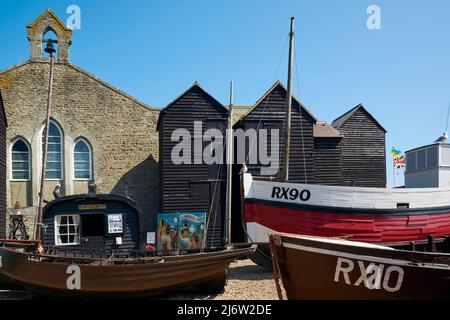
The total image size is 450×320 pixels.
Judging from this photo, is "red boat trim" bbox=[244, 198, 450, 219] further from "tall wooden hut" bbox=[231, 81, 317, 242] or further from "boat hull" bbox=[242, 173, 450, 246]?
"tall wooden hut" bbox=[231, 81, 317, 242]

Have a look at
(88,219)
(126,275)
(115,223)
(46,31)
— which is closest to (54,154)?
(88,219)

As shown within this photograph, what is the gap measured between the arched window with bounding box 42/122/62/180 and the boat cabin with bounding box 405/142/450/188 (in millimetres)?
19076


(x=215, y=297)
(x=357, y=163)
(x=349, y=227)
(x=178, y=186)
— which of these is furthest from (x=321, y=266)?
(x=357, y=163)

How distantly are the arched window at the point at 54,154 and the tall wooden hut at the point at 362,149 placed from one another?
17.1m

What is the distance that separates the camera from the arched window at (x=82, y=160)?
80.3 ft

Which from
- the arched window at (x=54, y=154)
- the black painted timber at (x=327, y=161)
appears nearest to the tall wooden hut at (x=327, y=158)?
the black painted timber at (x=327, y=161)

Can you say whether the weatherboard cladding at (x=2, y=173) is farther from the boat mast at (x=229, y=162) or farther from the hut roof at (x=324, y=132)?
the hut roof at (x=324, y=132)

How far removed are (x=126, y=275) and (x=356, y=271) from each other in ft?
18.2

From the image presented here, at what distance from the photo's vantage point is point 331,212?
1370 cm

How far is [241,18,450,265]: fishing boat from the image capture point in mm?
13688

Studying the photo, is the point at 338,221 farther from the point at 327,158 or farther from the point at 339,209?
the point at 327,158

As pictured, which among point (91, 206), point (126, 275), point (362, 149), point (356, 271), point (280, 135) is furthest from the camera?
point (362, 149)

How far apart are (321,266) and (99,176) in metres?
19.4

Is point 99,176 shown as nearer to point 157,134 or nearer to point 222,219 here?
point 157,134
